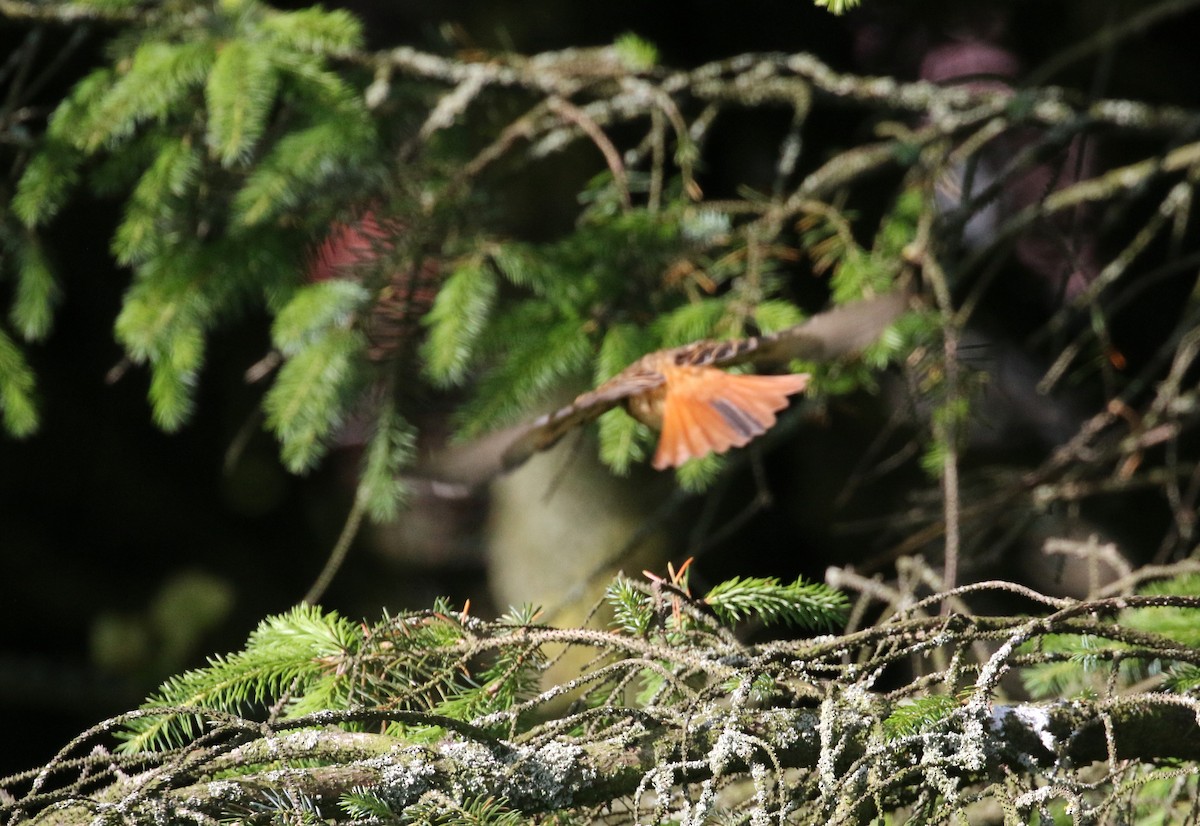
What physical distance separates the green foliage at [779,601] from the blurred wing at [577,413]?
0.52 metres

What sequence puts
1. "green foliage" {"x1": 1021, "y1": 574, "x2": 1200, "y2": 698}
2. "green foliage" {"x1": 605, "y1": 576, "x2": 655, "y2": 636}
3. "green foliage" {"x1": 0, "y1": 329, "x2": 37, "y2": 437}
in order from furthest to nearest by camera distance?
"green foliage" {"x1": 0, "y1": 329, "x2": 37, "y2": 437}
"green foliage" {"x1": 1021, "y1": 574, "x2": 1200, "y2": 698}
"green foliage" {"x1": 605, "y1": 576, "x2": 655, "y2": 636}

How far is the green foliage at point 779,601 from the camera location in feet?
4.01

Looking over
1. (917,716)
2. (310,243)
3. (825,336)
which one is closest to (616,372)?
(825,336)

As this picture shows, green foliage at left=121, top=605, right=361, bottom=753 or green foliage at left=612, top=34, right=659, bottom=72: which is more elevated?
green foliage at left=612, top=34, right=659, bottom=72

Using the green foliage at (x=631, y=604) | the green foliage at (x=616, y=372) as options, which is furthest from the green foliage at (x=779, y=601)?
the green foliage at (x=616, y=372)

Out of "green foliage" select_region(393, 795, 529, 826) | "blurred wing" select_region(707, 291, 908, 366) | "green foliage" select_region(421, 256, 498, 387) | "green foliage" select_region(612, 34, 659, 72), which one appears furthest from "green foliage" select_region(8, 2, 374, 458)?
"green foliage" select_region(393, 795, 529, 826)

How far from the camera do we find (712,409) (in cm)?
178

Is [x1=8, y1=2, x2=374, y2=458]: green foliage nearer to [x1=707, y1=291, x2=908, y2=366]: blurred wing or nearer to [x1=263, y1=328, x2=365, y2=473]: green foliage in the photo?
[x1=263, y1=328, x2=365, y2=473]: green foliage

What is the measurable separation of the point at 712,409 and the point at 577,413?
0.21 m

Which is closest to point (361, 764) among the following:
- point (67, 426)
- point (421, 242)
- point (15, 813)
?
point (15, 813)

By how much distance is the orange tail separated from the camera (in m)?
1.73

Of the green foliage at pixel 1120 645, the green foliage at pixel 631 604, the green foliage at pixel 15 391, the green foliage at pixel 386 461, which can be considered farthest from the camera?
the green foliage at pixel 15 391

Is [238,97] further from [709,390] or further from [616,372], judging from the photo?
[709,390]

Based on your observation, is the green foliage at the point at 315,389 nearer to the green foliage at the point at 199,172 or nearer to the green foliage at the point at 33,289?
the green foliage at the point at 199,172
